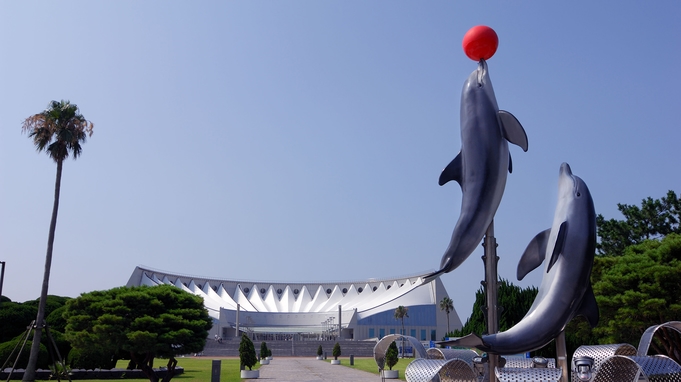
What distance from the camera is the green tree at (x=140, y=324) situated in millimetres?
19688

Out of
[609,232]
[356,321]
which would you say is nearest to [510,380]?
[609,232]

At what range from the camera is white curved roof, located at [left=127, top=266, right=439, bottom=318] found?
6752 cm

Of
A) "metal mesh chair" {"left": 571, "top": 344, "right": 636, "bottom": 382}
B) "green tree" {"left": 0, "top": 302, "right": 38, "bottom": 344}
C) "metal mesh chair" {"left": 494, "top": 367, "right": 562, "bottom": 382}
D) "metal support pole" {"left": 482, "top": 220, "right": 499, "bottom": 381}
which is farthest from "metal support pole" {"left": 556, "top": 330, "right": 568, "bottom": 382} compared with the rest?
"green tree" {"left": 0, "top": 302, "right": 38, "bottom": 344}

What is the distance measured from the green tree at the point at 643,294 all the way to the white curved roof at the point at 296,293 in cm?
4497

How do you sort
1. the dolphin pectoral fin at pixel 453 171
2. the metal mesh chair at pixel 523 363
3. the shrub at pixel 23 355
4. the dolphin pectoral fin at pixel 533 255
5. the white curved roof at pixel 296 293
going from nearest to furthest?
the dolphin pectoral fin at pixel 533 255 → the dolphin pectoral fin at pixel 453 171 → the metal mesh chair at pixel 523 363 → the shrub at pixel 23 355 → the white curved roof at pixel 296 293

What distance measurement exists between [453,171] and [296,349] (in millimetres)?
41989

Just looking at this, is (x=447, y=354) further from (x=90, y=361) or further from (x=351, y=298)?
(x=351, y=298)

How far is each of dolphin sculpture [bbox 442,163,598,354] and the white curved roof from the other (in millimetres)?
57240

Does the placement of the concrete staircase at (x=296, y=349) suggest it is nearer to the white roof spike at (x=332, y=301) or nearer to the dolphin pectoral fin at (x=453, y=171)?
the white roof spike at (x=332, y=301)

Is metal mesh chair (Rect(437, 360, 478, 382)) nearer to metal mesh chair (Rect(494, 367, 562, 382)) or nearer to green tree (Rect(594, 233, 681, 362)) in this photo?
metal mesh chair (Rect(494, 367, 562, 382))

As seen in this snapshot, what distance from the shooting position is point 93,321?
65.7 feet

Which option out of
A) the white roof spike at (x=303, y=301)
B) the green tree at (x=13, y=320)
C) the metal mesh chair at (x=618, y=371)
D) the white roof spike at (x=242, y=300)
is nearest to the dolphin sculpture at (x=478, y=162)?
the metal mesh chair at (x=618, y=371)

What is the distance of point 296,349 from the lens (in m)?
49.5

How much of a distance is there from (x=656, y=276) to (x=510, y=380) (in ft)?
42.5
